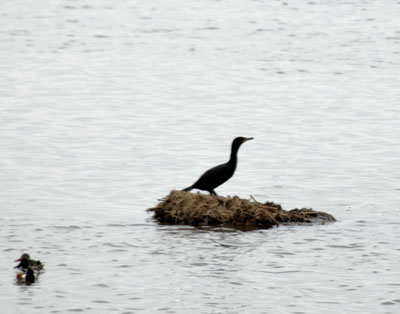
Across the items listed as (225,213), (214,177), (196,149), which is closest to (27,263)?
(225,213)

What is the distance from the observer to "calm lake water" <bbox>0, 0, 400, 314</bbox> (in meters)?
13.6

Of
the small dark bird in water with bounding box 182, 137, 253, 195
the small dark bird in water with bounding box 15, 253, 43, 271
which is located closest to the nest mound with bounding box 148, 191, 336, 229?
the small dark bird in water with bounding box 182, 137, 253, 195

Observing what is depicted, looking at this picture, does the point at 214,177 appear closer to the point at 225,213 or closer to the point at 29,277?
the point at 225,213

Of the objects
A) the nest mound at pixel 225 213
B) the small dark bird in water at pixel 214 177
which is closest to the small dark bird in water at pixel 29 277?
the nest mound at pixel 225 213

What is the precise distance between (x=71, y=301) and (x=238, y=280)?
231 centimetres

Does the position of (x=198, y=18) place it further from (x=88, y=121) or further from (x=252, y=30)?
(x=88, y=121)

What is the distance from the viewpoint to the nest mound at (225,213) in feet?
54.2

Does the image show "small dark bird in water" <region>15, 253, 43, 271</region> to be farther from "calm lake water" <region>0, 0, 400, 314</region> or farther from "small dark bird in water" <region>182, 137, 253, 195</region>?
"small dark bird in water" <region>182, 137, 253, 195</region>

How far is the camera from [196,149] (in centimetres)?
2388

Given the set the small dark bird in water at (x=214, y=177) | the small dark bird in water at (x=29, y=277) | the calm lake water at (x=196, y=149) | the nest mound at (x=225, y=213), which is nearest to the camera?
the small dark bird in water at (x=29, y=277)

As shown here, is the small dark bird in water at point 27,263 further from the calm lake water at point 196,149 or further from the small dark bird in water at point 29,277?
the calm lake water at point 196,149

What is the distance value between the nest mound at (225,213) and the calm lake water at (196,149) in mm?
324

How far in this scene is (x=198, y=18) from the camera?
46.8 metres

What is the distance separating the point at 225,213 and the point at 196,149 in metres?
7.40
